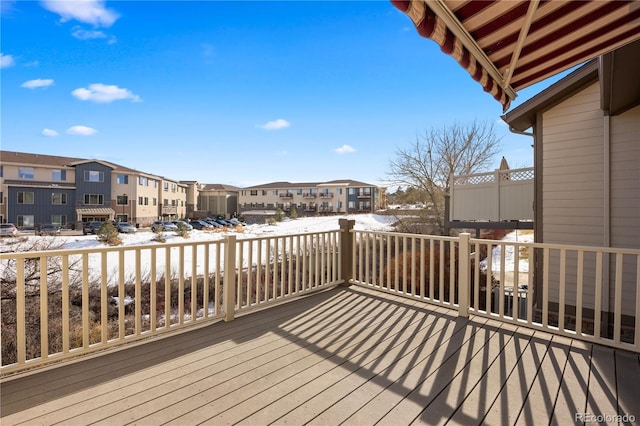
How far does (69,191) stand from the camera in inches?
1049

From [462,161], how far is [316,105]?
803cm

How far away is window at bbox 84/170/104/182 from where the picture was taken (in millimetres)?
27328

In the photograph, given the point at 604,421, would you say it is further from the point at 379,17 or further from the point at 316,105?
the point at 316,105

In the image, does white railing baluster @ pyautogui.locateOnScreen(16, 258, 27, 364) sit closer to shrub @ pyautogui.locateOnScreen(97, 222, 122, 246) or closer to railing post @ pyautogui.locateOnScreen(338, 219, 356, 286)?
railing post @ pyautogui.locateOnScreen(338, 219, 356, 286)

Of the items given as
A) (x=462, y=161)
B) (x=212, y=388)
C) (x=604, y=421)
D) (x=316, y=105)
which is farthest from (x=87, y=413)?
(x=462, y=161)

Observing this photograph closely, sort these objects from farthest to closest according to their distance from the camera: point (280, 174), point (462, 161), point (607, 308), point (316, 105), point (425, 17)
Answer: point (280, 174), point (462, 161), point (316, 105), point (607, 308), point (425, 17)

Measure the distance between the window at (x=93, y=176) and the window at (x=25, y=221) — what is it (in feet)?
16.6

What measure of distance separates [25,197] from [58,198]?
6.84ft

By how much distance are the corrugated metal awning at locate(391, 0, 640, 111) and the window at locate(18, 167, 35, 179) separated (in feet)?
111

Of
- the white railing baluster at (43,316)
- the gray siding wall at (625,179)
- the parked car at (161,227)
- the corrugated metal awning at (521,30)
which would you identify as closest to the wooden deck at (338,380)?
the white railing baluster at (43,316)

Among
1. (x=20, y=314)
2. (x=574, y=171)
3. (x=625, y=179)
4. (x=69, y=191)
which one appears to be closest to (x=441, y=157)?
(x=574, y=171)

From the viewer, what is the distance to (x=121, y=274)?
249 centimetres

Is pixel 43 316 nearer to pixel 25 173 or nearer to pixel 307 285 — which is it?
pixel 307 285

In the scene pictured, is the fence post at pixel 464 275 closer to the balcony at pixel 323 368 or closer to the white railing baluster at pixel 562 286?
the balcony at pixel 323 368
